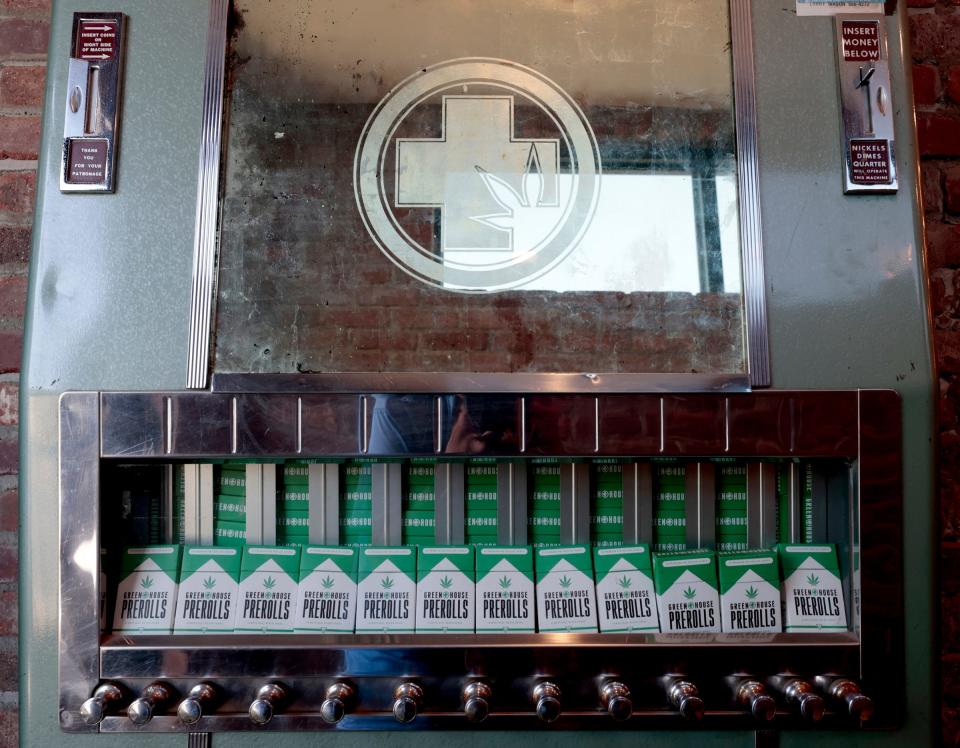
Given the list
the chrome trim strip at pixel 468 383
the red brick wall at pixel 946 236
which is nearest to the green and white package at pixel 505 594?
the chrome trim strip at pixel 468 383

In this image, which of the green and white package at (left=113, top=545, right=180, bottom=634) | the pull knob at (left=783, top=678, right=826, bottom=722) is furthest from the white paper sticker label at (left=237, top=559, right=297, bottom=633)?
the pull knob at (left=783, top=678, right=826, bottom=722)

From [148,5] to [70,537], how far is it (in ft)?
2.50

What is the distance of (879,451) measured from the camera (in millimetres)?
963

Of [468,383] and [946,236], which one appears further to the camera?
[946,236]

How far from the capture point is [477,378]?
0.96 m

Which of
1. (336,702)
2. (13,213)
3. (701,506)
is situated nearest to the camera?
(336,702)

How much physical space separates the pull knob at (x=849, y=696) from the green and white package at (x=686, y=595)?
0.51ft

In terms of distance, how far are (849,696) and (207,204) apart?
1089 millimetres

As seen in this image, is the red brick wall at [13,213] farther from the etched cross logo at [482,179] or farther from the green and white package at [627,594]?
the green and white package at [627,594]

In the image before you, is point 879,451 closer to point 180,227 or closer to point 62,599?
point 180,227

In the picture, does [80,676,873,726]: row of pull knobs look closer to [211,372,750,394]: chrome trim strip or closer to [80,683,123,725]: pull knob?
[80,683,123,725]: pull knob

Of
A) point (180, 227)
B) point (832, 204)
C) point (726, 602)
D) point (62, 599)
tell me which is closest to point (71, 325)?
point (180, 227)

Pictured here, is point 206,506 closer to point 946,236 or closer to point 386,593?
point 386,593

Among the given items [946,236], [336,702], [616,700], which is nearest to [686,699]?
[616,700]
